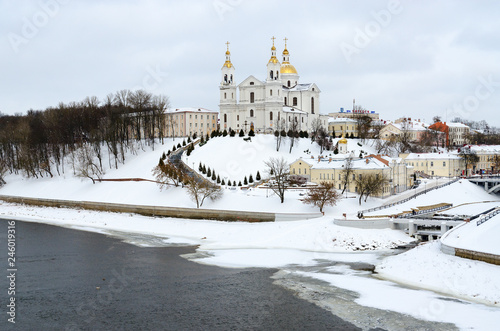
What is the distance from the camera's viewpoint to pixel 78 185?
2680 inches

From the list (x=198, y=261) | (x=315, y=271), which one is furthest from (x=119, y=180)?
(x=315, y=271)

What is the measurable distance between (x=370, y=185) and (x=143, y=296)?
3061 centimetres

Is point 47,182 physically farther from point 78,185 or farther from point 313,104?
point 313,104

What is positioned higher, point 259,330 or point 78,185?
point 78,185

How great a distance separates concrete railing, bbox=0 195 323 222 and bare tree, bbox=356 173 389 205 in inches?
278

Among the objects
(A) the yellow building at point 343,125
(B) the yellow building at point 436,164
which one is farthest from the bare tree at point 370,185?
(A) the yellow building at point 343,125

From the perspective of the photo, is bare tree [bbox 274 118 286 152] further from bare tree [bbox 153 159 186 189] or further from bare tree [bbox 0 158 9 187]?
bare tree [bbox 0 158 9 187]

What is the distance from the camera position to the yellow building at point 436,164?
75.2 m

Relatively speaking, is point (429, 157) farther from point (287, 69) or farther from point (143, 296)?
point (143, 296)

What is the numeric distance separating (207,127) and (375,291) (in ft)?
245

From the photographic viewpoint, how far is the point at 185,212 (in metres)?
52.2

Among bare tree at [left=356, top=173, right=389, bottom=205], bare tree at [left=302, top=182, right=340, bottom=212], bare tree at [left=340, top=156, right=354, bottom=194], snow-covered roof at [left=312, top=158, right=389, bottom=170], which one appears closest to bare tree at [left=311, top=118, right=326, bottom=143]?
snow-covered roof at [left=312, top=158, right=389, bottom=170]

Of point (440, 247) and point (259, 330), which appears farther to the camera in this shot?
point (440, 247)

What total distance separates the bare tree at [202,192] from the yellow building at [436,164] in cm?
3382
